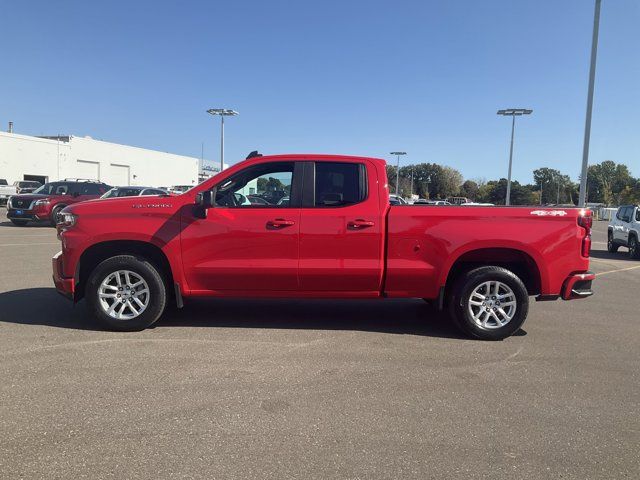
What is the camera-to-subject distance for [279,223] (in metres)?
5.36

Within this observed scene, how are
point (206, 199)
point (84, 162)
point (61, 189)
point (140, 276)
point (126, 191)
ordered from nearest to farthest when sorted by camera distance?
point (206, 199), point (140, 276), point (126, 191), point (61, 189), point (84, 162)

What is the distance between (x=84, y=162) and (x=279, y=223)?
5635cm

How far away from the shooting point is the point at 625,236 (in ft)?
52.4

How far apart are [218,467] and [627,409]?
10.2ft

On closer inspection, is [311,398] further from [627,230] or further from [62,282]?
[627,230]

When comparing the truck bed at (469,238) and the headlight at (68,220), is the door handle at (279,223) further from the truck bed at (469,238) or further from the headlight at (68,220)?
the headlight at (68,220)

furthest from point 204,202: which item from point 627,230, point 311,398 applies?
point 627,230

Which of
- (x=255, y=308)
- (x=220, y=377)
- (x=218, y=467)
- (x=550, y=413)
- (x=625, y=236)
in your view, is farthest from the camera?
(x=625, y=236)

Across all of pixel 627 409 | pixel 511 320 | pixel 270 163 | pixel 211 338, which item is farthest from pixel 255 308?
pixel 627 409

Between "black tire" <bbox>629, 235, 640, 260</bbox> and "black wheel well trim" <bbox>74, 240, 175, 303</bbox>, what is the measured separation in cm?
1482

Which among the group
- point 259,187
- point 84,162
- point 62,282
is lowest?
point 62,282

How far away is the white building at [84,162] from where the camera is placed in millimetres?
45531

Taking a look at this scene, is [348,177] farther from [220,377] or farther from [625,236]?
[625,236]

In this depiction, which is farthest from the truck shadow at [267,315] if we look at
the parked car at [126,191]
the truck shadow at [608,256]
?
the parked car at [126,191]
